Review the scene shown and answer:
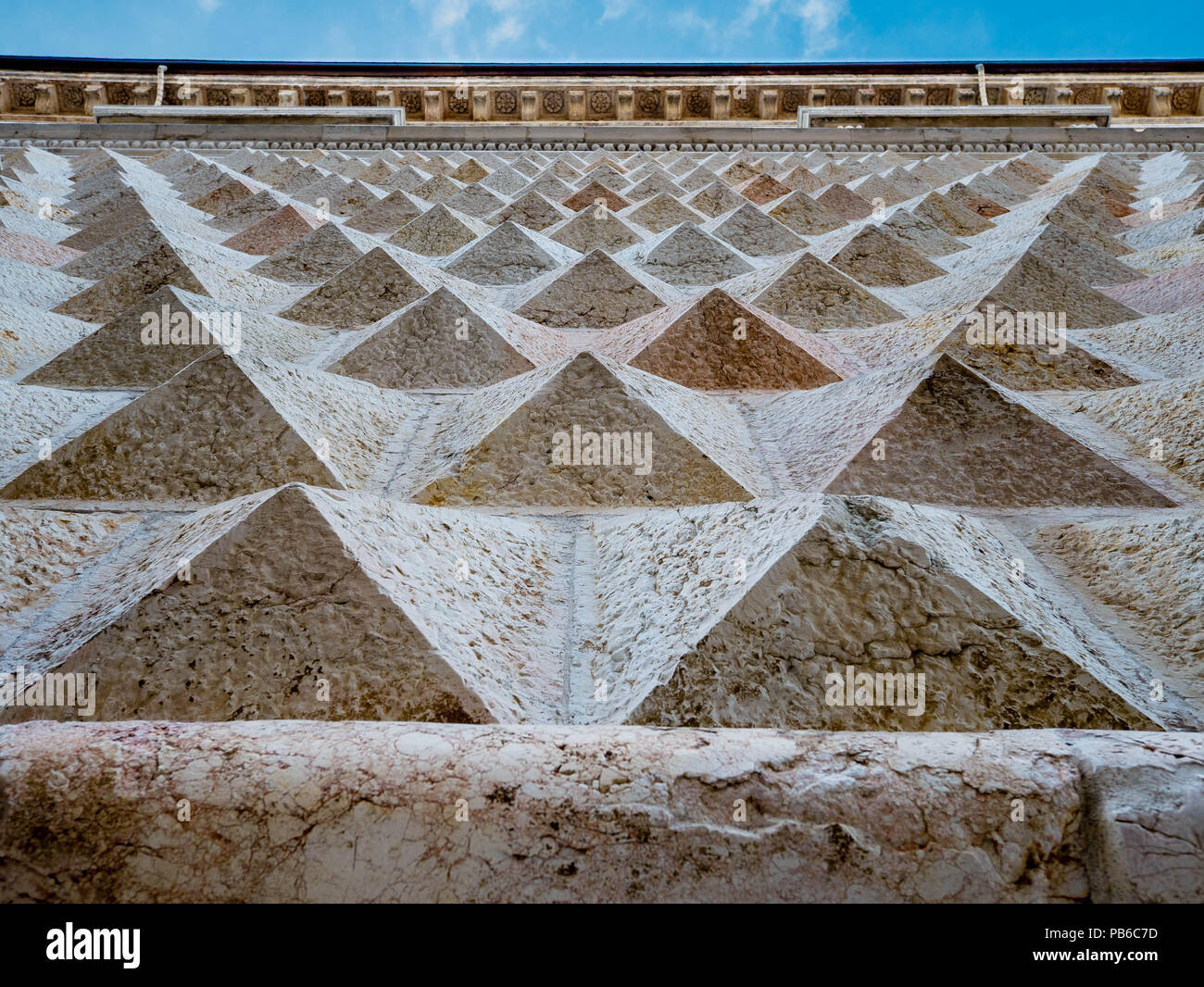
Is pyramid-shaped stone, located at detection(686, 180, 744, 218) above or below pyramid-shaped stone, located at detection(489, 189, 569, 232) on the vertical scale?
above

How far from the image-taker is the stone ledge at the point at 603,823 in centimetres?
78

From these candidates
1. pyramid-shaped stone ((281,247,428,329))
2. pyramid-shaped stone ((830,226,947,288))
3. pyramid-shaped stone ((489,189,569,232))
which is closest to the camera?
pyramid-shaped stone ((281,247,428,329))

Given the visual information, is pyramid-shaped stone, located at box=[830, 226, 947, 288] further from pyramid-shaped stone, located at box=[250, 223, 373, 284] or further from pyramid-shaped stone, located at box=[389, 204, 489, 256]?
pyramid-shaped stone, located at box=[250, 223, 373, 284]

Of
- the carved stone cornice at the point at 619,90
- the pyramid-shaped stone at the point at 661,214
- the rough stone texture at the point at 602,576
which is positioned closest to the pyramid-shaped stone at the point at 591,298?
the rough stone texture at the point at 602,576

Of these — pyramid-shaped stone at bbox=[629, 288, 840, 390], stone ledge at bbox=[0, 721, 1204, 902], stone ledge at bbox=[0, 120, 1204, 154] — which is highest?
stone ledge at bbox=[0, 120, 1204, 154]

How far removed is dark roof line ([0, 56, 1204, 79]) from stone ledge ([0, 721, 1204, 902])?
9.31 metres

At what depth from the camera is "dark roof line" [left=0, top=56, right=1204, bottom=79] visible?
8.88 m

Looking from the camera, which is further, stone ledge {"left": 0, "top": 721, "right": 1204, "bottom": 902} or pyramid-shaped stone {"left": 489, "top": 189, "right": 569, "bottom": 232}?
pyramid-shaped stone {"left": 489, "top": 189, "right": 569, "bottom": 232}

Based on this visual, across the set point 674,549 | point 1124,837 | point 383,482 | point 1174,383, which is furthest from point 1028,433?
point 383,482

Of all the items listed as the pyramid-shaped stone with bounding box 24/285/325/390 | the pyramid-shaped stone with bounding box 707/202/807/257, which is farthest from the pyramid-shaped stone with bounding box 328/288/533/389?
the pyramid-shaped stone with bounding box 707/202/807/257

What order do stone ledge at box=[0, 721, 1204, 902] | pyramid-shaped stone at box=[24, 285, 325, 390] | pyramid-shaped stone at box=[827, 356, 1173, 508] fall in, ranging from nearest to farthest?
stone ledge at box=[0, 721, 1204, 902] → pyramid-shaped stone at box=[827, 356, 1173, 508] → pyramid-shaped stone at box=[24, 285, 325, 390]

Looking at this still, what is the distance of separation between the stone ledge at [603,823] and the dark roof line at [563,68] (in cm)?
931

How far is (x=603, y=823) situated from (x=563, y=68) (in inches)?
373
